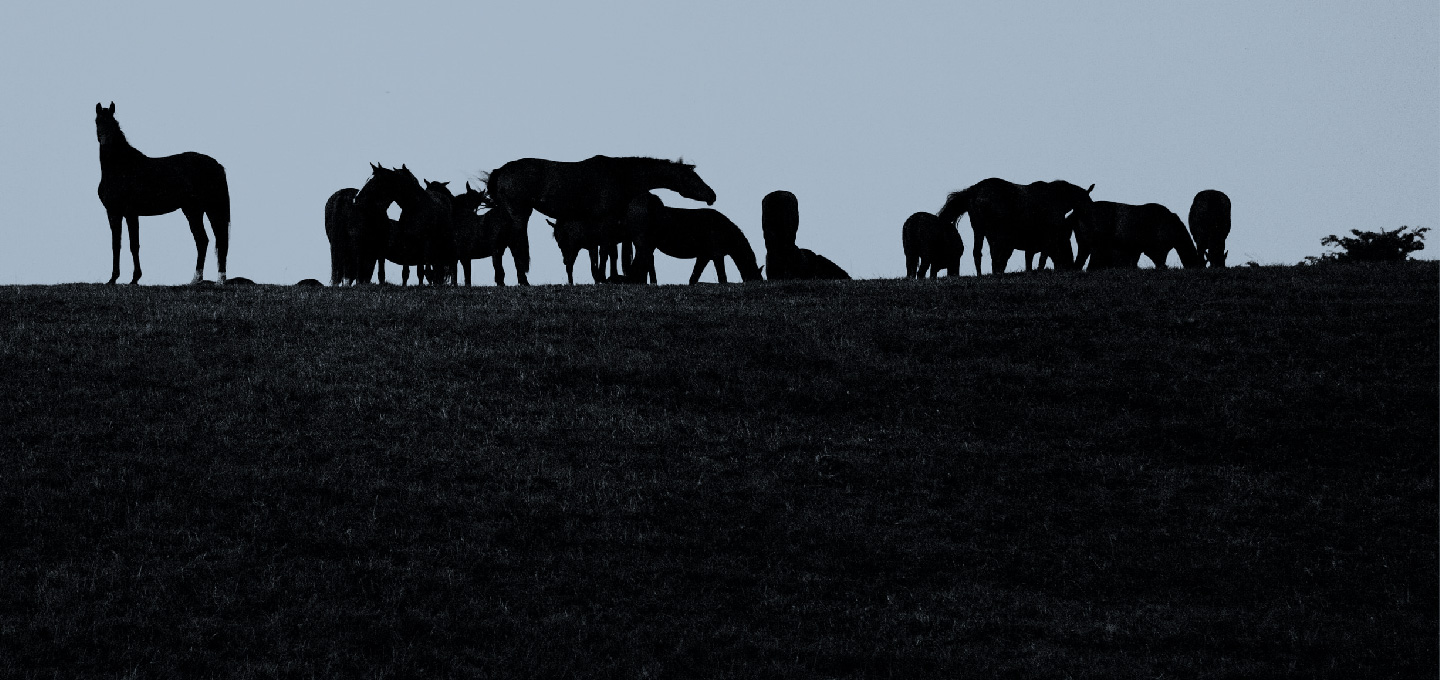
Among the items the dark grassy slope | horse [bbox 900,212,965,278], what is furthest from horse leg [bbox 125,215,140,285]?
horse [bbox 900,212,965,278]

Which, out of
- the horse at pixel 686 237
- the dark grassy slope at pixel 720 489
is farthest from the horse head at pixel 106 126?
the horse at pixel 686 237

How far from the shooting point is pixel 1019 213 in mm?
31797

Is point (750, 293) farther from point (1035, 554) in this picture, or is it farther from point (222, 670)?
point (222, 670)

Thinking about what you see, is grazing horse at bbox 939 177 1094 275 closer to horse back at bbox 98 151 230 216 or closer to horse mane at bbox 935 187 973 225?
horse mane at bbox 935 187 973 225

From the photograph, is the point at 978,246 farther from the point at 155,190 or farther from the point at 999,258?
the point at 155,190

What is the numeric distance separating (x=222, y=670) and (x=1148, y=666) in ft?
21.4

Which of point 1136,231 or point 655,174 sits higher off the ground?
point 655,174

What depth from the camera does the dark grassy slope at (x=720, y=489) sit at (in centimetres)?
1106

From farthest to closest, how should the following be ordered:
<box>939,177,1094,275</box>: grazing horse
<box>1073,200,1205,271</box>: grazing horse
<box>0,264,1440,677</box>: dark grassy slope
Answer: <box>1073,200,1205,271</box>: grazing horse → <box>939,177,1094,275</box>: grazing horse → <box>0,264,1440,677</box>: dark grassy slope

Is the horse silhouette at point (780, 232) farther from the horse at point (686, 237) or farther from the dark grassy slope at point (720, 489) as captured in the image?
the dark grassy slope at point (720, 489)

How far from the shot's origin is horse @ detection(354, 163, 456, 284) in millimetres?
29594

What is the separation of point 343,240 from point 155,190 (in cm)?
409

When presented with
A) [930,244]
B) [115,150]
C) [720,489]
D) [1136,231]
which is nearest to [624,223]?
[930,244]

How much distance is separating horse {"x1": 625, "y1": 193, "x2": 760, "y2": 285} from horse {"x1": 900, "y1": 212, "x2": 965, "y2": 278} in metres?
3.72
